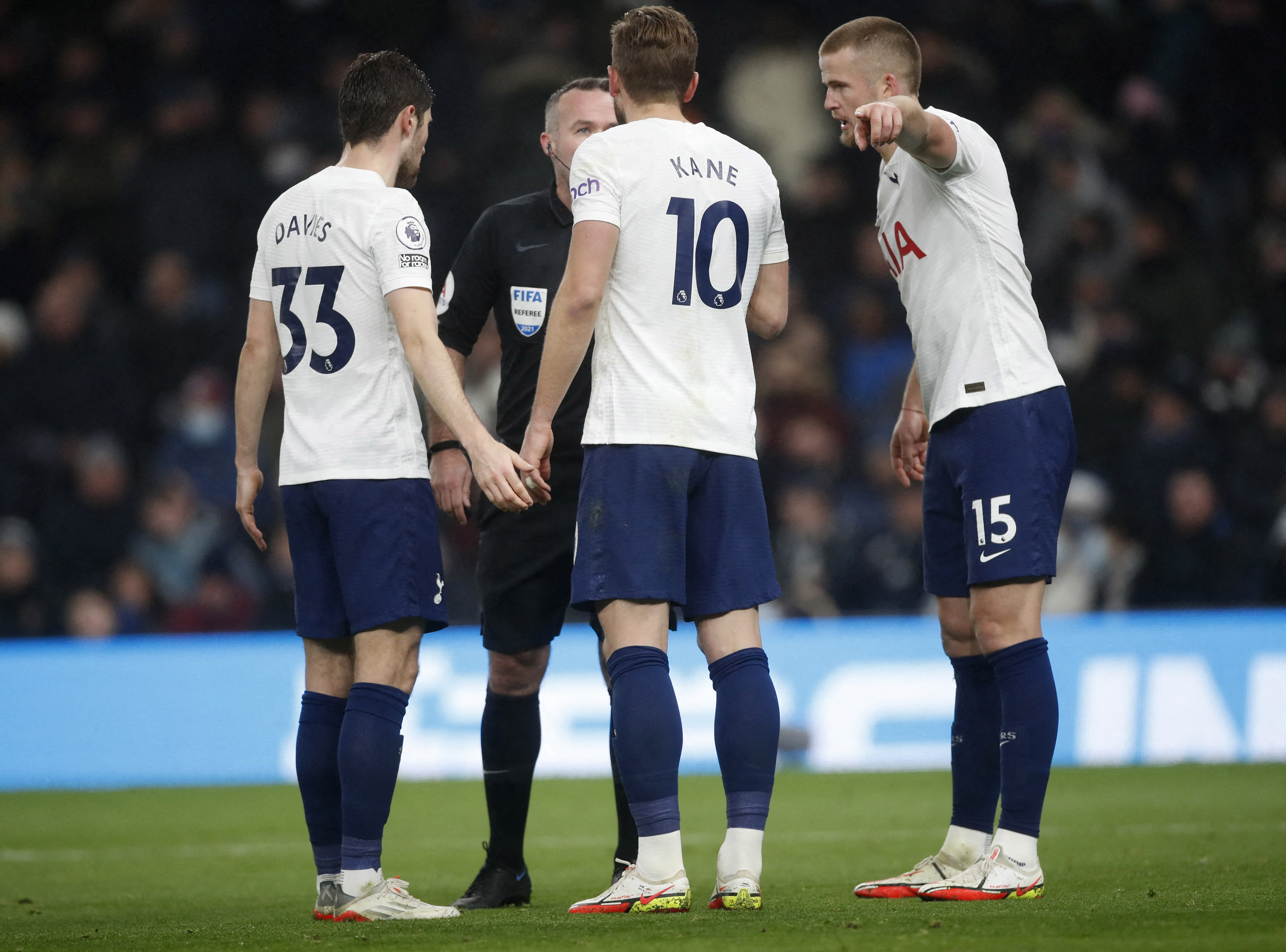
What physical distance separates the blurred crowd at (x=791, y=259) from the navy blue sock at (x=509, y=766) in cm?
510

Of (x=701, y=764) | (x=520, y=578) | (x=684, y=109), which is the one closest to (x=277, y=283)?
(x=520, y=578)

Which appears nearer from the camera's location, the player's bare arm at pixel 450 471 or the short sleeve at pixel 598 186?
the short sleeve at pixel 598 186

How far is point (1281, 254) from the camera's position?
11031mm

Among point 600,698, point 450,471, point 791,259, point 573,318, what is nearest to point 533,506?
point 450,471

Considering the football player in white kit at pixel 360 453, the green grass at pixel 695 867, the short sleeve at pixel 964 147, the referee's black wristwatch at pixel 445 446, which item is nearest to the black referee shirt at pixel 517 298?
the referee's black wristwatch at pixel 445 446

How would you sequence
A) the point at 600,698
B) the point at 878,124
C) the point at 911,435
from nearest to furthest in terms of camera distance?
the point at 878,124
the point at 911,435
the point at 600,698

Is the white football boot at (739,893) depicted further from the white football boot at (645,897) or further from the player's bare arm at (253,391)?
the player's bare arm at (253,391)

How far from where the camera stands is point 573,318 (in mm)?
3600

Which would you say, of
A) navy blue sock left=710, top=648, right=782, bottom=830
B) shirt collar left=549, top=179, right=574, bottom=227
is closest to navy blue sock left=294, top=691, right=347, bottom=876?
navy blue sock left=710, top=648, right=782, bottom=830

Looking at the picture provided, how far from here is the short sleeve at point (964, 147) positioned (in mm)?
3752

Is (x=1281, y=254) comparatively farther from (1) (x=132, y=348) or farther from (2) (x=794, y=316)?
(1) (x=132, y=348)

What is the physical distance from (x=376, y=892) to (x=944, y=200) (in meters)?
2.28

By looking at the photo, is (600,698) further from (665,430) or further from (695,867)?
(665,430)

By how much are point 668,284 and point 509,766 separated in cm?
159
